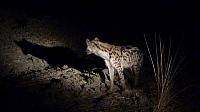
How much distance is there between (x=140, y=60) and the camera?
21.2 feet

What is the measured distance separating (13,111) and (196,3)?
7.20 m

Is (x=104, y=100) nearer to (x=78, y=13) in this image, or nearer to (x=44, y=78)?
(x=44, y=78)

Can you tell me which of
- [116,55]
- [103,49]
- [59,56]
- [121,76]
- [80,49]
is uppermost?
[80,49]

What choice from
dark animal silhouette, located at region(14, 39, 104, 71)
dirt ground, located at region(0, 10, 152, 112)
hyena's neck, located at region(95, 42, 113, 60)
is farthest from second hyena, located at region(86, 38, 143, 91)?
dark animal silhouette, located at region(14, 39, 104, 71)

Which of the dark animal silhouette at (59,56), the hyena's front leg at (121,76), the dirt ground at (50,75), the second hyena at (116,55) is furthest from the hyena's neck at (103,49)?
the dark animal silhouette at (59,56)

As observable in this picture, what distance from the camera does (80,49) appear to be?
7.85 m

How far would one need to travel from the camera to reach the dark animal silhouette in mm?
7359

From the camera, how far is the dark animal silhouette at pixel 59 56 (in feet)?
24.1

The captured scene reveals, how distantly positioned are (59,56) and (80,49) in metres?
0.50

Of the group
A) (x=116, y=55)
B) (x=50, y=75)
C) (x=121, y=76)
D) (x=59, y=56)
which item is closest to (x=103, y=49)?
(x=116, y=55)

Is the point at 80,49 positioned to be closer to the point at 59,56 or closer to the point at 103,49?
the point at 59,56

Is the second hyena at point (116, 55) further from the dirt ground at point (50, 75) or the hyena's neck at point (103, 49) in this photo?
the dirt ground at point (50, 75)

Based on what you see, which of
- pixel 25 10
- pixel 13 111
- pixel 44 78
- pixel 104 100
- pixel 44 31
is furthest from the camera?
pixel 25 10

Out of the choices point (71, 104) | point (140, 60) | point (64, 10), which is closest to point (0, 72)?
point (71, 104)
